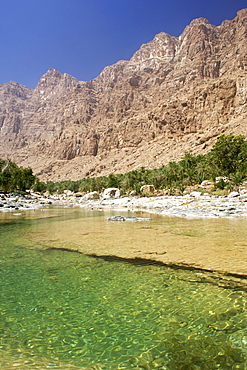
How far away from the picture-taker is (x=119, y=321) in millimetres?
3627

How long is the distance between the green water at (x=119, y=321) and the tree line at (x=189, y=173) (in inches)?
1288

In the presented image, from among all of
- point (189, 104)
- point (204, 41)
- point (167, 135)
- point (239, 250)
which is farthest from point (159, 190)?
point (204, 41)

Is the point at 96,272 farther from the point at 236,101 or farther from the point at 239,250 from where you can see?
the point at 236,101

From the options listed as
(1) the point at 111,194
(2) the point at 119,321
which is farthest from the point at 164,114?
(2) the point at 119,321

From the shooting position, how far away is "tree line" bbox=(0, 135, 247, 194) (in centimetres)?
4319

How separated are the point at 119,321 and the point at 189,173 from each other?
50.0m

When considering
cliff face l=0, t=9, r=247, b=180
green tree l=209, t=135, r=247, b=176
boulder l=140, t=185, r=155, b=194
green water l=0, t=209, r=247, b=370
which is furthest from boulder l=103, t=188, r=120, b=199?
green water l=0, t=209, r=247, b=370

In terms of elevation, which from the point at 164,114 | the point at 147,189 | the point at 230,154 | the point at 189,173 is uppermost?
the point at 164,114

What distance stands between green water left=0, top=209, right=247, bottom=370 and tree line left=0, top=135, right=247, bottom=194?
1288 inches

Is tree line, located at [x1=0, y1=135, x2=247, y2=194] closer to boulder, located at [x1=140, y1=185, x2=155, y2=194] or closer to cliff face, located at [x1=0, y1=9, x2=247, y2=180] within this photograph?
boulder, located at [x1=140, y1=185, x2=155, y2=194]

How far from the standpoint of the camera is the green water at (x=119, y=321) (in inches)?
112

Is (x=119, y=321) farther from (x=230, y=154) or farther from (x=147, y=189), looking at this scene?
(x=147, y=189)

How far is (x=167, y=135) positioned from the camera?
390 ft

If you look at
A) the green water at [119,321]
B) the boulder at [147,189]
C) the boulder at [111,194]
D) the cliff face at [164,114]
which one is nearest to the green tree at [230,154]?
the boulder at [147,189]
